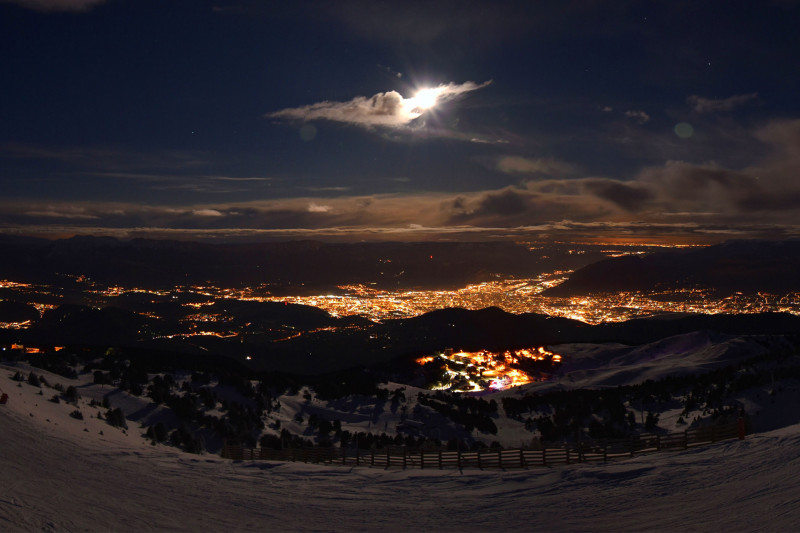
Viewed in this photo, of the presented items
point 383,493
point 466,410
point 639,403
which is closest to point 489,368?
point 466,410

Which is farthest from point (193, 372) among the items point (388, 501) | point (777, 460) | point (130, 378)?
point (777, 460)

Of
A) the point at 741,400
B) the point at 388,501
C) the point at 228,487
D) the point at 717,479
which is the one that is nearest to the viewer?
the point at 717,479

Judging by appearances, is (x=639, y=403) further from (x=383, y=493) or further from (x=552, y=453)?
(x=383, y=493)

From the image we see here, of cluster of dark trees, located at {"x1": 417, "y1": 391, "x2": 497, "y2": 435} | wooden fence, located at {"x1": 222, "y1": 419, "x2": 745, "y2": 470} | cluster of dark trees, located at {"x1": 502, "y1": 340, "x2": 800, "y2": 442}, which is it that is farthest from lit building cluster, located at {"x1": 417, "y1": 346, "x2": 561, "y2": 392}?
wooden fence, located at {"x1": 222, "y1": 419, "x2": 745, "y2": 470}

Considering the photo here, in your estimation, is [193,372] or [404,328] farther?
[404,328]

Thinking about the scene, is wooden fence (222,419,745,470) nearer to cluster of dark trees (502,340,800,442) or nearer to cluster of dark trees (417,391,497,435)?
cluster of dark trees (502,340,800,442)

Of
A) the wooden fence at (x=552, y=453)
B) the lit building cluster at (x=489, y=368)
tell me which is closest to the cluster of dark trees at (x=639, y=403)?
the wooden fence at (x=552, y=453)

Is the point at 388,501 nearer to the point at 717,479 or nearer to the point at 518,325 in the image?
the point at 717,479

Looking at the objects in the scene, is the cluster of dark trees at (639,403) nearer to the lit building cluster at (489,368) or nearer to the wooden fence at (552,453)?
the wooden fence at (552,453)
